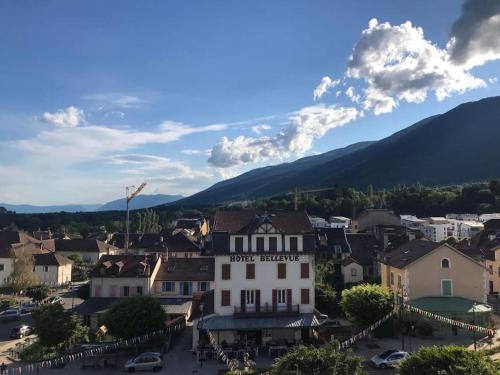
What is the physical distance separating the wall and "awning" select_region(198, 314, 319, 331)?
1.37m

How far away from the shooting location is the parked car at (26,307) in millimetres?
58600

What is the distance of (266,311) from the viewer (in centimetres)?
4172

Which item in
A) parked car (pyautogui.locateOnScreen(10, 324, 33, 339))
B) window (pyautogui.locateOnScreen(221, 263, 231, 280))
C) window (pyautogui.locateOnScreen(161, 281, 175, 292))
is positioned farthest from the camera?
window (pyautogui.locateOnScreen(161, 281, 175, 292))

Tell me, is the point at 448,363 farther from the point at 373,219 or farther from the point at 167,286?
the point at 373,219

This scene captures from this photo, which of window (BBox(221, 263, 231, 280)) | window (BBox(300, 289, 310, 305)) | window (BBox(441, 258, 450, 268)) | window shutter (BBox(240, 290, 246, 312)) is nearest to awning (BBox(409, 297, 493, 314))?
window (BBox(441, 258, 450, 268))

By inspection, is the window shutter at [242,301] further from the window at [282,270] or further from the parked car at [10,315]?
the parked car at [10,315]

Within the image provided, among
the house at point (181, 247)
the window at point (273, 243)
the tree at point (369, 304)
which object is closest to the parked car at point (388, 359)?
the tree at point (369, 304)

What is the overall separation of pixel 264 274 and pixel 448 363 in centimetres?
2386

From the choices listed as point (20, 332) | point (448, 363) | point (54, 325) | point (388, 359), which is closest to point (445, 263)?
point (388, 359)

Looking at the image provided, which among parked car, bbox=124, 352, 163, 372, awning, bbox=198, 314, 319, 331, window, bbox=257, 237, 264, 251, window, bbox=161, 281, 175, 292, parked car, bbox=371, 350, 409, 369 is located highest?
window, bbox=257, 237, 264, 251

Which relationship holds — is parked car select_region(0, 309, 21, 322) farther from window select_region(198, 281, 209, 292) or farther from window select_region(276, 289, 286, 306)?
window select_region(276, 289, 286, 306)

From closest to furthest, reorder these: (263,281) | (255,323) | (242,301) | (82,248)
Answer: (255,323) < (242,301) < (263,281) < (82,248)

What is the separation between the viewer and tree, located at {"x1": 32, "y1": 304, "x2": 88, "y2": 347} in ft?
123

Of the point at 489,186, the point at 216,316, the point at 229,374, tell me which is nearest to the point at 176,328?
the point at 216,316
